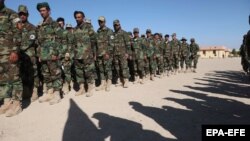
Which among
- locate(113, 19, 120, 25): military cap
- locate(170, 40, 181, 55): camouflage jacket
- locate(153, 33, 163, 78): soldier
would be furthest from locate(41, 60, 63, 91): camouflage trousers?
locate(170, 40, 181, 55): camouflage jacket

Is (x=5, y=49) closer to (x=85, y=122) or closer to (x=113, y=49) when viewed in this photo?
(x=85, y=122)

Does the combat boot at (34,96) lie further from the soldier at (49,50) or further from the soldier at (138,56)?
the soldier at (138,56)

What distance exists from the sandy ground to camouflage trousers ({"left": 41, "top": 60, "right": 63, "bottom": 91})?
1.73ft

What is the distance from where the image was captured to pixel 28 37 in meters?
8.09

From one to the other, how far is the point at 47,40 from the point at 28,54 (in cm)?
82

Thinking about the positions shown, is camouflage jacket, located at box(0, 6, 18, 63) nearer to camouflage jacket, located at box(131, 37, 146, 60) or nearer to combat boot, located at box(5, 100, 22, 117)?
combat boot, located at box(5, 100, 22, 117)

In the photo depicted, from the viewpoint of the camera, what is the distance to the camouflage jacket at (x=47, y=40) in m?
7.86

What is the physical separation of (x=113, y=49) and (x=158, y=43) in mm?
4897

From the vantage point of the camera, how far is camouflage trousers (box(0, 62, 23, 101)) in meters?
6.66

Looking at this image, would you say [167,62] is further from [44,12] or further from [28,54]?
[44,12]

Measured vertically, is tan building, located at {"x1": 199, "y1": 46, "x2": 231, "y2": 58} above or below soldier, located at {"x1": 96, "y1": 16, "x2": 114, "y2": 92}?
below

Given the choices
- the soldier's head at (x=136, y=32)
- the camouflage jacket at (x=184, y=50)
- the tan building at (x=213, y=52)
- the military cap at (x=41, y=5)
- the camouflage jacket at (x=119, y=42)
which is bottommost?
the tan building at (x=213, y=52)

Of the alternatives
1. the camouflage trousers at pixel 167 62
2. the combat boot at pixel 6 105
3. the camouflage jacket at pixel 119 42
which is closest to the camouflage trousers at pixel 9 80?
the combat boot at pixel 6 105

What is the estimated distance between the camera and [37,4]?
25.1ft
